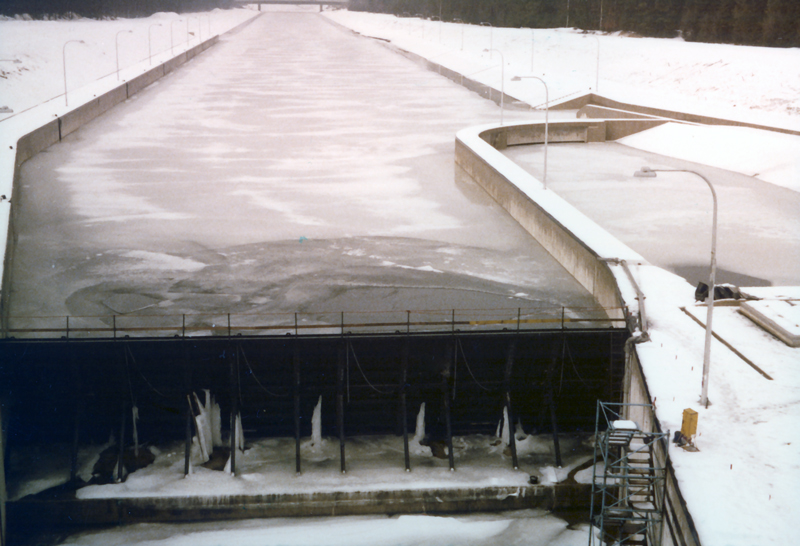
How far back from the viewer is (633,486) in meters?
14.7

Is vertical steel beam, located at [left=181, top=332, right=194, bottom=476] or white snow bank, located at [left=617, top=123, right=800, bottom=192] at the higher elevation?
white snow bank, located at [left=617, top=123, right=800, bottom=192]

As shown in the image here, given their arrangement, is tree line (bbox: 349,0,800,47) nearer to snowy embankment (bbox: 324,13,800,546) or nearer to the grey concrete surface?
the grey concrete surface

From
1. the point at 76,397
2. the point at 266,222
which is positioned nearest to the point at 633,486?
the point at 76,397

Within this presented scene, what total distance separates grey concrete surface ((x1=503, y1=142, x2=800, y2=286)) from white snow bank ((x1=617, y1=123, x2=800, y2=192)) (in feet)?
2.22

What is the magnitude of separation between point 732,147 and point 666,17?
46672 mm

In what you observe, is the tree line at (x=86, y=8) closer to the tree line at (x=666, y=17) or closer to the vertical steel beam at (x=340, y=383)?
the tree line at (x=666, y=17)

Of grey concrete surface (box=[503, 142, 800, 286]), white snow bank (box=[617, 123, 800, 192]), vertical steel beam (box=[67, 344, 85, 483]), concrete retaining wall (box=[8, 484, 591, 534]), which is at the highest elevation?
white snow bank (box=[617, 123, 800, 192])

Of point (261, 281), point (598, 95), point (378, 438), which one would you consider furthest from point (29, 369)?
point (598, 95)

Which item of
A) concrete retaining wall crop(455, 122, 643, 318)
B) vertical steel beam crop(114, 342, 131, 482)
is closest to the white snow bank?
concrete retaining wall crop(455, 122, 643, 318)

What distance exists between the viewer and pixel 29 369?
18219mm

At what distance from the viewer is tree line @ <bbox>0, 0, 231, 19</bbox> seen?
92.2m

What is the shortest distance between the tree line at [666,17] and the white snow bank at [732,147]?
23.7 m

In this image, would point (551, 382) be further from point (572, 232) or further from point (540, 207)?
point (540, 207)

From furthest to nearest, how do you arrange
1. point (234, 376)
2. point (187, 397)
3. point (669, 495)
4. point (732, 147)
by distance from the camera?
point (732, 147) < point (234, 376) < point (187, 397) < point (669, 495)
